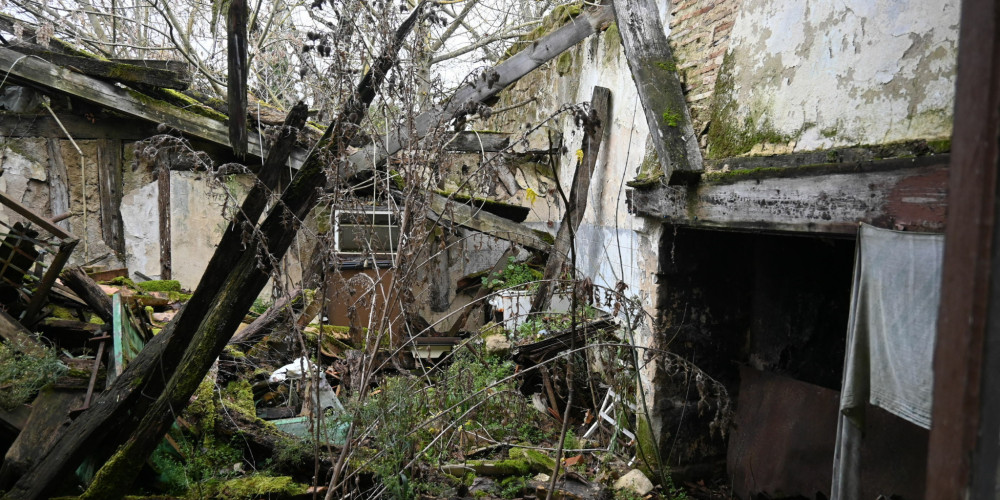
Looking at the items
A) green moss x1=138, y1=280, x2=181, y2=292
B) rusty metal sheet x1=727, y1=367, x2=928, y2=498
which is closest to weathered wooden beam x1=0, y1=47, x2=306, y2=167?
green moss x1=138, y1=280, x2=181, y2=292

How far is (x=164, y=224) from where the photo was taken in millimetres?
8227

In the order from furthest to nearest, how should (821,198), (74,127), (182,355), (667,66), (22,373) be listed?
(74,127), (667,66), (22,373), (182,355), (821,198)

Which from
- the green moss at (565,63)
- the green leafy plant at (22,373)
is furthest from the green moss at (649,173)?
the green leafy plant at (22,373)

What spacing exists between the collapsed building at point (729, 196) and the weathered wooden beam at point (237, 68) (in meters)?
1.18

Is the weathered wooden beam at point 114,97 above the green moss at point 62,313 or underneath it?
above

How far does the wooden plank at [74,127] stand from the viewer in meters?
7.46

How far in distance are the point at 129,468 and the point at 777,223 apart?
383cm

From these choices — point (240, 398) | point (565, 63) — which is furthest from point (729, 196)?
point (240, 398)

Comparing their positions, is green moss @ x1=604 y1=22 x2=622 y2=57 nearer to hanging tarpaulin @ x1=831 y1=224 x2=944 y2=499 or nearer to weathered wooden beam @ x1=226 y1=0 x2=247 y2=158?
weathered wooden beam @ x1=226 y1=0 x2=247 y2=158

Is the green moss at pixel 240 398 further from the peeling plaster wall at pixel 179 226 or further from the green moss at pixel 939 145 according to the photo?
the green moss at pixel 939 145

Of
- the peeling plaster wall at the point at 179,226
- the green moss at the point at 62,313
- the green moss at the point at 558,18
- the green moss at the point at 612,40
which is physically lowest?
the green moss at the point at 62,313

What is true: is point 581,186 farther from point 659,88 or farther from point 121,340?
point 121,340

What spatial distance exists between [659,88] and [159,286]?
6.34 m

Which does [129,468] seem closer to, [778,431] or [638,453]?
[638,453]
